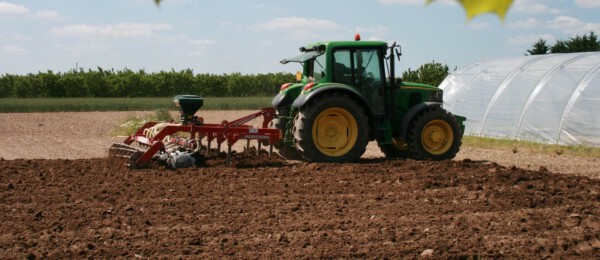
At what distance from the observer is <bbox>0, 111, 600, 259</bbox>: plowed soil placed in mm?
5754

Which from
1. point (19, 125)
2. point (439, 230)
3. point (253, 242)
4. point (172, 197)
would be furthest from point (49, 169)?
point (19, 125)

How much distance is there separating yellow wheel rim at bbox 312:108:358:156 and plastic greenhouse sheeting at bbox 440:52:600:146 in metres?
6.32

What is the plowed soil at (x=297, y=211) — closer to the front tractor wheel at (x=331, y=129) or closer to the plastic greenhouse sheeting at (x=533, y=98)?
A: the front tractor wheel at (x=331, y=129)

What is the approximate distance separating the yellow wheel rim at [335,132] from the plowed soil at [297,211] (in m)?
0.61

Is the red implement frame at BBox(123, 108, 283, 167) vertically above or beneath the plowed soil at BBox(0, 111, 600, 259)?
above

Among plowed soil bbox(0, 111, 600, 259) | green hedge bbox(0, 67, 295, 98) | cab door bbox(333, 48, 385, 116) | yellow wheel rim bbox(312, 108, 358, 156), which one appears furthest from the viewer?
green hedge bbox(0, 67, 295, 98)

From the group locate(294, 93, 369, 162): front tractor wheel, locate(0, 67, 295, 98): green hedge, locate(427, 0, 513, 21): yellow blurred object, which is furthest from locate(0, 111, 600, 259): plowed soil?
locate(0, 67, 295, 98): green hedge

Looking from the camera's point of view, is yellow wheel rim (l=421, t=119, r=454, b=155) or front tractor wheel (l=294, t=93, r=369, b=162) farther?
yellow wheel rim (l=421, t=119, r=454, b=155)

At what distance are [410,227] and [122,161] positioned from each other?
17.9 feet

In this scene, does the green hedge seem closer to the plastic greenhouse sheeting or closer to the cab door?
the plastic greenhouse sheeting

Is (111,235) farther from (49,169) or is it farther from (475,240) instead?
(49,169)

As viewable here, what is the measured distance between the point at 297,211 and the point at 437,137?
4837mm

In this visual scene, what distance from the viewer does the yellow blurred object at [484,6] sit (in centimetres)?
116

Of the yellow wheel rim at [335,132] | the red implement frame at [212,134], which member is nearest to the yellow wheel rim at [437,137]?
the yellow wheel rim at [335,132]
